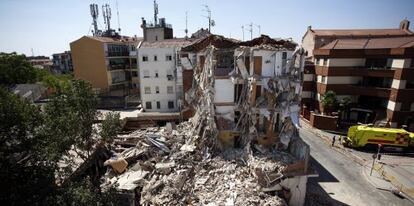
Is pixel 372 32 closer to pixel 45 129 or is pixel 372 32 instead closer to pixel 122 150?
pixel 122 150

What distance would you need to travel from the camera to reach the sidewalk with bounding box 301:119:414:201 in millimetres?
22906

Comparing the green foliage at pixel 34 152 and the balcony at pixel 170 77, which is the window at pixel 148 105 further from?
the green foliage at pixel 34 152

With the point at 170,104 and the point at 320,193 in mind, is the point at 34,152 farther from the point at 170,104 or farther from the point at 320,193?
the point at 170,104

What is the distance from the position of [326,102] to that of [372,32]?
2845cm

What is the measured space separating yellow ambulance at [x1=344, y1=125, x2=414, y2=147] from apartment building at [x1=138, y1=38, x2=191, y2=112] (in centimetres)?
2440

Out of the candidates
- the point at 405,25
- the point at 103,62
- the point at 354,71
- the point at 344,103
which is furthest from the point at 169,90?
the point at 405,25

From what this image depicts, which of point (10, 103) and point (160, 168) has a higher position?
point (10, 103)

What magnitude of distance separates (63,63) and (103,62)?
161ft

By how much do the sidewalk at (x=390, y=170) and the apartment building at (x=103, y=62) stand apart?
130 ft

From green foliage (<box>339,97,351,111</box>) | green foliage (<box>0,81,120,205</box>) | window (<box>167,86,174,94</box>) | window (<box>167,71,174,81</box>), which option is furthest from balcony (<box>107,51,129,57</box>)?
green foliage (<box>339,97,351,111</box>)

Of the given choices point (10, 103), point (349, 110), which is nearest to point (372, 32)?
point (349, 110)

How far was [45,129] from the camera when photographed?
47.2 ft

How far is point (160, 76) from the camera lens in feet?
122

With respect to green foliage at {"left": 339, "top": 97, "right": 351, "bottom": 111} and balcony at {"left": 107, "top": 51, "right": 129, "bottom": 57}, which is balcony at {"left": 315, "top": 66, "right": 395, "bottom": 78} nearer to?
green foliage at {"left": 339, "top": 97, "right": 351, "bottom": 111}
